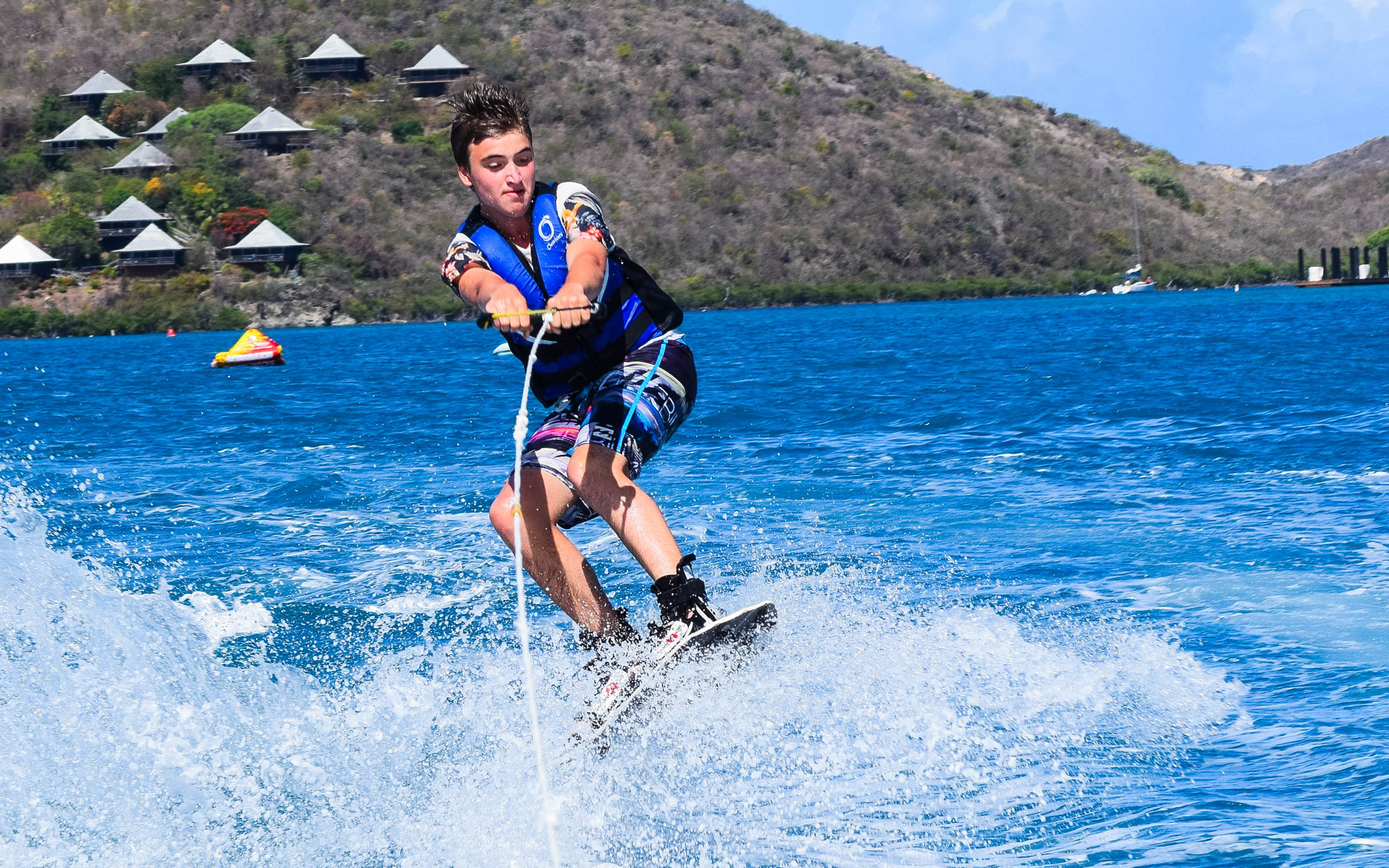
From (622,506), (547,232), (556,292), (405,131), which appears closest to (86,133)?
(405,131)

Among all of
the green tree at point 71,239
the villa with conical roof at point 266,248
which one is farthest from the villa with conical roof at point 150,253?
the villa with conical roof at point 266,248

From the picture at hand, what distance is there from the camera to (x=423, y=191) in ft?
239

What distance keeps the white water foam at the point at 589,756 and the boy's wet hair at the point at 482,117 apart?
1.59 m

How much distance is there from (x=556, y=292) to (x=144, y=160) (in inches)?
2934

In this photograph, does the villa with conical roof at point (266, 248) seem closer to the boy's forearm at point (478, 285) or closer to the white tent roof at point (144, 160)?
the white tent roof at point (144, 160)

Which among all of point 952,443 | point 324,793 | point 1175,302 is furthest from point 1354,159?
point 324,793

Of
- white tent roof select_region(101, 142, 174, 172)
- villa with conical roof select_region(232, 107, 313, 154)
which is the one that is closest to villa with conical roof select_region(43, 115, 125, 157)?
white tent roof select_region(101, 142, 174, 172)

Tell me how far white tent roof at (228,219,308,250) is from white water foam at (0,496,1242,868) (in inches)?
2529

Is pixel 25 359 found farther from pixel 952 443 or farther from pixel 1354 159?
pixel 1354 159

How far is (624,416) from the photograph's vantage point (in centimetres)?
399

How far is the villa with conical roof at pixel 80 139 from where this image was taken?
2938 inches

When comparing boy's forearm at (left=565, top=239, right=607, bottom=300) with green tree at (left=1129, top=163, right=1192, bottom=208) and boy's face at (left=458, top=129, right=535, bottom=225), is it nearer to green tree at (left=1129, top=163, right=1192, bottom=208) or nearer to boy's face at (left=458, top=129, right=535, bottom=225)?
boy's face at (left=458, top=129, right=535, bottom=225)

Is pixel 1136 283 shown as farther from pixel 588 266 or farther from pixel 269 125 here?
pixel 588 266

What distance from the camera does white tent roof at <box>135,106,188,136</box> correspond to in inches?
2982
